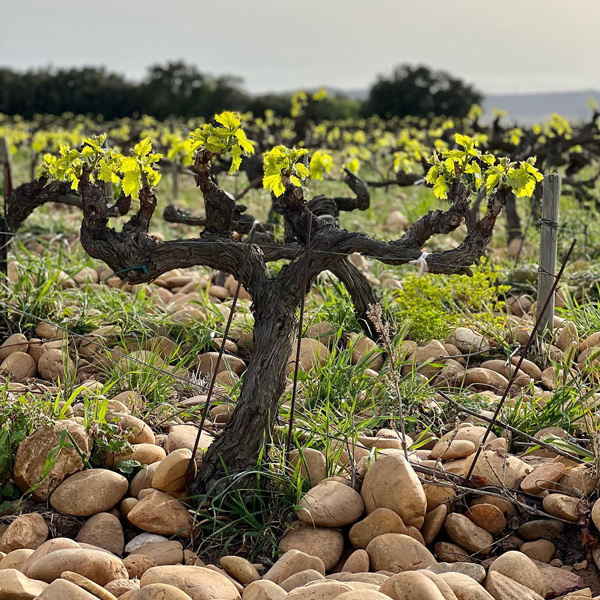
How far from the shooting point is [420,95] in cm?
3300

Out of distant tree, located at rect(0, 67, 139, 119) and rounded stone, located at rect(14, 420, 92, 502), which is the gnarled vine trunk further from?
distant tree, located at rect(0, 67, 139, 119)

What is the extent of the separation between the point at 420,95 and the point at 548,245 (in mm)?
29962

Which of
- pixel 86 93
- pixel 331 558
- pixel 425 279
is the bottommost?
pixel 331 558

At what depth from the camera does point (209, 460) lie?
118 inches

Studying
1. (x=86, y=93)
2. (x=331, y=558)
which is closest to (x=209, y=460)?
(x=331, y=558)

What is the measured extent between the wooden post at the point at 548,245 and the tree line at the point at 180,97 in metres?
28.0

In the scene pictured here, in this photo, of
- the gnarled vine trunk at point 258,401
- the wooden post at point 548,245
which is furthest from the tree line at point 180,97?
the gnarled vine trunk at point 258,401

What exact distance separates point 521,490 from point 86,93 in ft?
111

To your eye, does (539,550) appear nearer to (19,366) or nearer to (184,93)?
(19,366)

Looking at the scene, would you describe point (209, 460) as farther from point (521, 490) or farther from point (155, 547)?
point (521, 490)

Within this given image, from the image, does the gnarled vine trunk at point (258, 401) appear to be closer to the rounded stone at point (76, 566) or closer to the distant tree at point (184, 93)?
the rounded stone at point (76, 566)

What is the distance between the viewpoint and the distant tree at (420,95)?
32.6 m

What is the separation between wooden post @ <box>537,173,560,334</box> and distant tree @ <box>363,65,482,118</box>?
94.7 ft

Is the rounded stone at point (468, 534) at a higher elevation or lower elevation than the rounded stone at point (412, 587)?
lower
